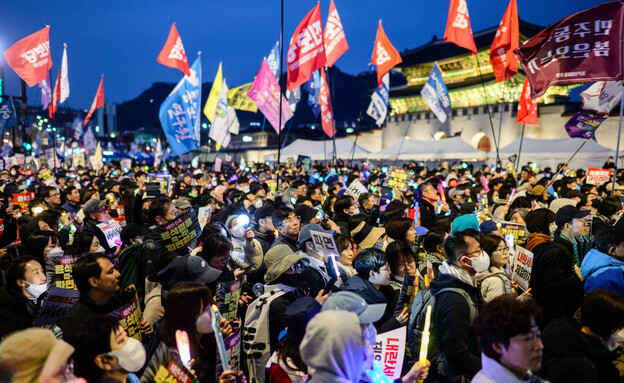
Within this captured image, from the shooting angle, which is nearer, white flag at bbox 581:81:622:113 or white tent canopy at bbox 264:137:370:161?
white flag at bbox 581:81:622:113

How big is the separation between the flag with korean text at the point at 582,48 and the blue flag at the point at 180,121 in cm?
916

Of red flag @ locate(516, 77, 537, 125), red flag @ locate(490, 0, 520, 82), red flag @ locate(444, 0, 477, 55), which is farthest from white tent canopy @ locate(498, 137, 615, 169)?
red flag @ locate(444, 0, 477, 55)

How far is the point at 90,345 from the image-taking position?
2.42 meters

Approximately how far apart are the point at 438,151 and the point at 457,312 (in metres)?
27.7

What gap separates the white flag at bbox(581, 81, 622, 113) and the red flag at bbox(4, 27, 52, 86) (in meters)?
17.4

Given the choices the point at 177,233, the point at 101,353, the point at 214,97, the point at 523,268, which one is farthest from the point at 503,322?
the point at 214,97

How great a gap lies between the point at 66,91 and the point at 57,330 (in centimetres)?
2114

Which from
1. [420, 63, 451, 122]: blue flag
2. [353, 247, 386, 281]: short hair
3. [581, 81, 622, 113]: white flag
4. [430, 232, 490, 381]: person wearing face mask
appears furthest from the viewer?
[420, 63, 451, 122]: blue flag

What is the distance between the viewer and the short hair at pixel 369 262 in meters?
4.08

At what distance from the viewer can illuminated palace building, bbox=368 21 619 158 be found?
35.9 meters

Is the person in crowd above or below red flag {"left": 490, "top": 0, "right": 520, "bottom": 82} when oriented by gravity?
below

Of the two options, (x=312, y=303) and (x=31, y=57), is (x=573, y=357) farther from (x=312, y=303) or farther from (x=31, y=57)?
(x=31, y=57)

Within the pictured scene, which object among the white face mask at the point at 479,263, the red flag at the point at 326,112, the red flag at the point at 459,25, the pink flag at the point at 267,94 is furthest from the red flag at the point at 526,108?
the white face mask at the point at 479,263

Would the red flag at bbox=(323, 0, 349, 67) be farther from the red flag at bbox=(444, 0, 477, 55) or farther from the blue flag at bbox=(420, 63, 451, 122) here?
the blue flag at bbox=(420, 63, 451, 122)
